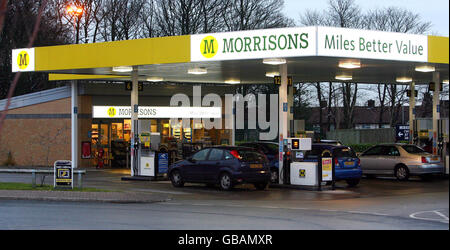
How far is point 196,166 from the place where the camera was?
22.2 m

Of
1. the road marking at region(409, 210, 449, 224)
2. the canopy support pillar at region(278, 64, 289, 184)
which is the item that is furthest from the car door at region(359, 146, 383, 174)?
the road marking at region(409, 210, 449, 224)

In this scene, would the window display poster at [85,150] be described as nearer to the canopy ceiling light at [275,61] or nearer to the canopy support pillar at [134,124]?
the canopy support pillar at [134,124]

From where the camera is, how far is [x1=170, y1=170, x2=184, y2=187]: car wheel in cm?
2276

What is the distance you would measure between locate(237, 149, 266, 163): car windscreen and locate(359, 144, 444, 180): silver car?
6.41 metres

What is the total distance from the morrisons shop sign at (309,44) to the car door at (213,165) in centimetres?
307

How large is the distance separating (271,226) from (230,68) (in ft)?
44.3

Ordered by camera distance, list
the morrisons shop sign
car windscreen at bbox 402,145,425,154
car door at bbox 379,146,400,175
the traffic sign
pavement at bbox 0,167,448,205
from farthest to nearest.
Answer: the traffic sign, car door at bbox 379,146,400,175, car windscreen at bbox 402,145,425,154, the morrisons shop sign, pavement at bbox 0,167,448,205

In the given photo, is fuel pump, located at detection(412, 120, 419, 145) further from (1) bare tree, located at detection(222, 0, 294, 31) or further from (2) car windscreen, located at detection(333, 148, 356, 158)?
(1) bare tree, located at detection(222, 0, 294, 31)

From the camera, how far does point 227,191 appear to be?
21.2m

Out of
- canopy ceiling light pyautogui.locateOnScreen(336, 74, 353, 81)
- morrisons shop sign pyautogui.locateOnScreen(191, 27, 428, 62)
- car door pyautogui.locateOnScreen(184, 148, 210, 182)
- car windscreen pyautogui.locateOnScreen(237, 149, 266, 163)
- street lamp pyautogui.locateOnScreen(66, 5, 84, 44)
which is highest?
street lamp pyautogui.locateOnScreen(66, 5, 84, 44)

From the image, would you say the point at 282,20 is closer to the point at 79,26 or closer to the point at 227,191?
the point at 79,26

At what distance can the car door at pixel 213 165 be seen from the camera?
70.4ft
